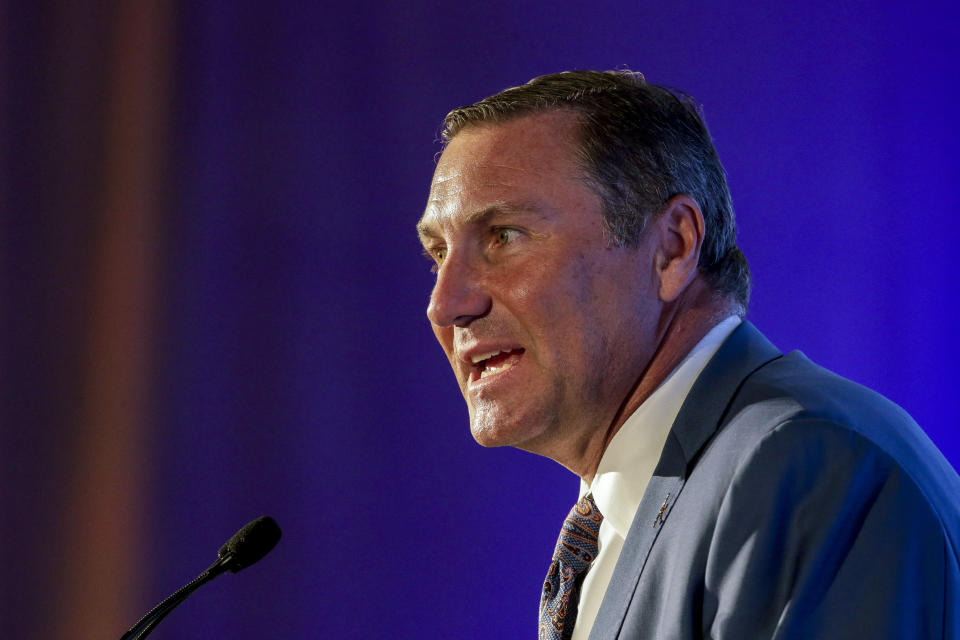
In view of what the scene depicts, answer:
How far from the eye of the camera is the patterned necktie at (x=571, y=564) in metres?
1.27

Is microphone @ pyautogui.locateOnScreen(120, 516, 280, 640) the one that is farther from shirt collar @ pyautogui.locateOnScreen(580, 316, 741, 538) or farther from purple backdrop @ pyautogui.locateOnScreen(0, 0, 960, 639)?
purple backdrop @ pyautogui.locateOnScreen(0, 0, 960, 639)

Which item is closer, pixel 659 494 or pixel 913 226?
pixel 659 494

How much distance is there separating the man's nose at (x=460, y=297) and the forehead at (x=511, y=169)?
3.3 inches

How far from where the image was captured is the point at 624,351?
4.13ft

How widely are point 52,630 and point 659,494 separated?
4.93 feet

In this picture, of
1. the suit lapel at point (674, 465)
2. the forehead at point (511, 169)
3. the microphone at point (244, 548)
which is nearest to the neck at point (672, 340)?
the suit lapel at point (674, 465)

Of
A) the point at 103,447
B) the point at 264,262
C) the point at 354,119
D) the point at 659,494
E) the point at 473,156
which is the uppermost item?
the point at 354,119

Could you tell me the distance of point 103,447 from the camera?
2.04 meters

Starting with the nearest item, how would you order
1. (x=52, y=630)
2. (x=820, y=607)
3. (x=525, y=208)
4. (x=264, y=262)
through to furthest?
(x=820, y=607), (x=525, y=208), (x=52, y=630), (x=264, y=262)

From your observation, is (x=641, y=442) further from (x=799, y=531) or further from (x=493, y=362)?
(x=799, y=531)

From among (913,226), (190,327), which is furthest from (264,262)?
(913,226)

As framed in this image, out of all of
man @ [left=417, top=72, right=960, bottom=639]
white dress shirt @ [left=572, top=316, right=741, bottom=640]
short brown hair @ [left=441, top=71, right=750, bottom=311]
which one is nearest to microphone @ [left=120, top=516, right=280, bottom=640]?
man @ [left=417, top=72, right=960, bottom=639]

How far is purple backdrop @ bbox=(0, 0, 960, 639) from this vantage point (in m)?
2.08

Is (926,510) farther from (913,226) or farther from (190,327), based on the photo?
(190,327)
